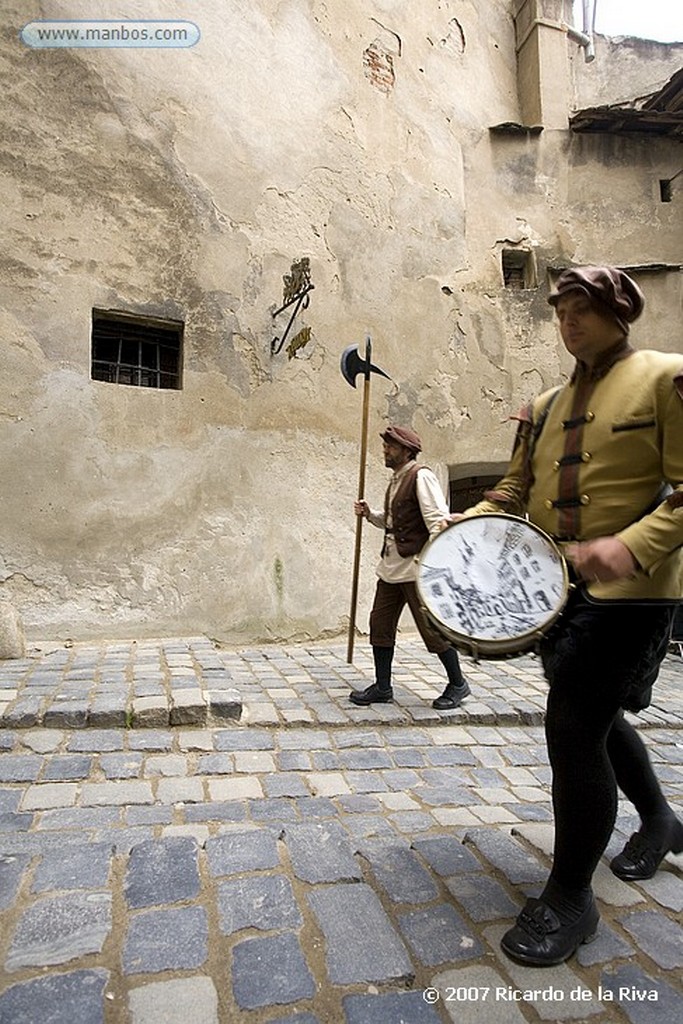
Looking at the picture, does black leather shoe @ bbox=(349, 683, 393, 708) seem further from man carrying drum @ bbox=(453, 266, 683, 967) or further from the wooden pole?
man carrying drum @ bbox=(453, 266, 683, 967)

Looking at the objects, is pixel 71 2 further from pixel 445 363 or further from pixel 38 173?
pixel 445 363

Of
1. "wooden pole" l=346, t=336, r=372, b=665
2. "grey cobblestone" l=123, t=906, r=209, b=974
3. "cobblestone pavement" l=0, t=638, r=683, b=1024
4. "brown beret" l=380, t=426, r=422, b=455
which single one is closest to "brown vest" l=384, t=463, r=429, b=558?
"brown beret" l=380, t=426, r=422, b=455

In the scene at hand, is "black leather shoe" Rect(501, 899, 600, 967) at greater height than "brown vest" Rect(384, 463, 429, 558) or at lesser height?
lesser

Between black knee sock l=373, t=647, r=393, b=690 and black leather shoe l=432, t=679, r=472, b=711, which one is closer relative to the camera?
black leather shoe l=432, t=679, r=472, b=711

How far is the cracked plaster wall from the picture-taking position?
584 cm

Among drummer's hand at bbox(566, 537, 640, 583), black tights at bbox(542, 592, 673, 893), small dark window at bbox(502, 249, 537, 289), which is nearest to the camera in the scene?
drummer's hand at bbox(566, 537, 640, 583)

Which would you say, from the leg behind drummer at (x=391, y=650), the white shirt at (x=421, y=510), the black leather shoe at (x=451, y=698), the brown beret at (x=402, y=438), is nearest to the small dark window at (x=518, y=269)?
the brown beret at (x=402, y=438)

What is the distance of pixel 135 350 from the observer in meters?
6.48

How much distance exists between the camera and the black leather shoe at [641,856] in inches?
82.8

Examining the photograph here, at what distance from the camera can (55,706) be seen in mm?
3637

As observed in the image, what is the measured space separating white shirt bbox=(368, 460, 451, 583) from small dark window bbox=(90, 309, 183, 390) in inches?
120

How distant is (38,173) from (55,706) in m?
4.81

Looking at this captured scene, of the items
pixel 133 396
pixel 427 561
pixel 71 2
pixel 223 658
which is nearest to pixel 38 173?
pixel 71 2

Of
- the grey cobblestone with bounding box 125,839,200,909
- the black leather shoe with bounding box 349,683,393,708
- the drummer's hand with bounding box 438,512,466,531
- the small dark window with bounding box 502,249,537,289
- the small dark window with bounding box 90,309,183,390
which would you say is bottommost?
the grey cobblestone with bounding box 125,839,200,909
